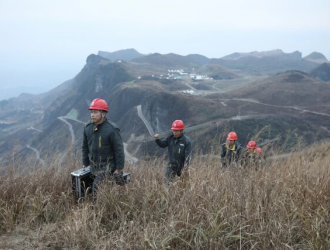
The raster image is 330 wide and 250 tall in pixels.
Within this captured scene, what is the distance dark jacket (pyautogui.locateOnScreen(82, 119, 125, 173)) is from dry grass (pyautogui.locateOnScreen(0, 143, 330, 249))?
56 centimetres

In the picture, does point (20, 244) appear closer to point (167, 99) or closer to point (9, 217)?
point (9, 217)

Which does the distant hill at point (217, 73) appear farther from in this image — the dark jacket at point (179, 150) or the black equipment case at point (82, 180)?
the black equipment case at point (82, 180)

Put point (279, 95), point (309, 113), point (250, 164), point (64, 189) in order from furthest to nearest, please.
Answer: point (279, 95) → point (309, 113) → point (64, 189) → point (250, 164)

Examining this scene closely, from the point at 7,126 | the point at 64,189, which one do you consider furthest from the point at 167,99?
the point at 7,126

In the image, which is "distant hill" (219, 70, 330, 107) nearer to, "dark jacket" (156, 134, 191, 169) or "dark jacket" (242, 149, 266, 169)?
"dark jacket" (156, 134, 191, 169)

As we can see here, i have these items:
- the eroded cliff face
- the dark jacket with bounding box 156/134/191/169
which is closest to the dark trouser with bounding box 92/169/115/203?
the dark jacket with bounding box 156/134/191/169

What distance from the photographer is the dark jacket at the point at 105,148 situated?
4.54 metres

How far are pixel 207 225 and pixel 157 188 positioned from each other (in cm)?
112

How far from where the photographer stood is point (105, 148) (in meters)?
Result: 4.57

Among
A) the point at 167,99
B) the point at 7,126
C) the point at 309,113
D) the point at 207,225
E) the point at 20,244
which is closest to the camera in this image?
the point at 207,225

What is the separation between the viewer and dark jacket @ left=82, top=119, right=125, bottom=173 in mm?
4539

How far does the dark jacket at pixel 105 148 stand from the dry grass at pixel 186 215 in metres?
0.56

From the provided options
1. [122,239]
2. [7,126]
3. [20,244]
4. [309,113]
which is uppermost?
[122,239]

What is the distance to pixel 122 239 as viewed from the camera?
9.16 ft
